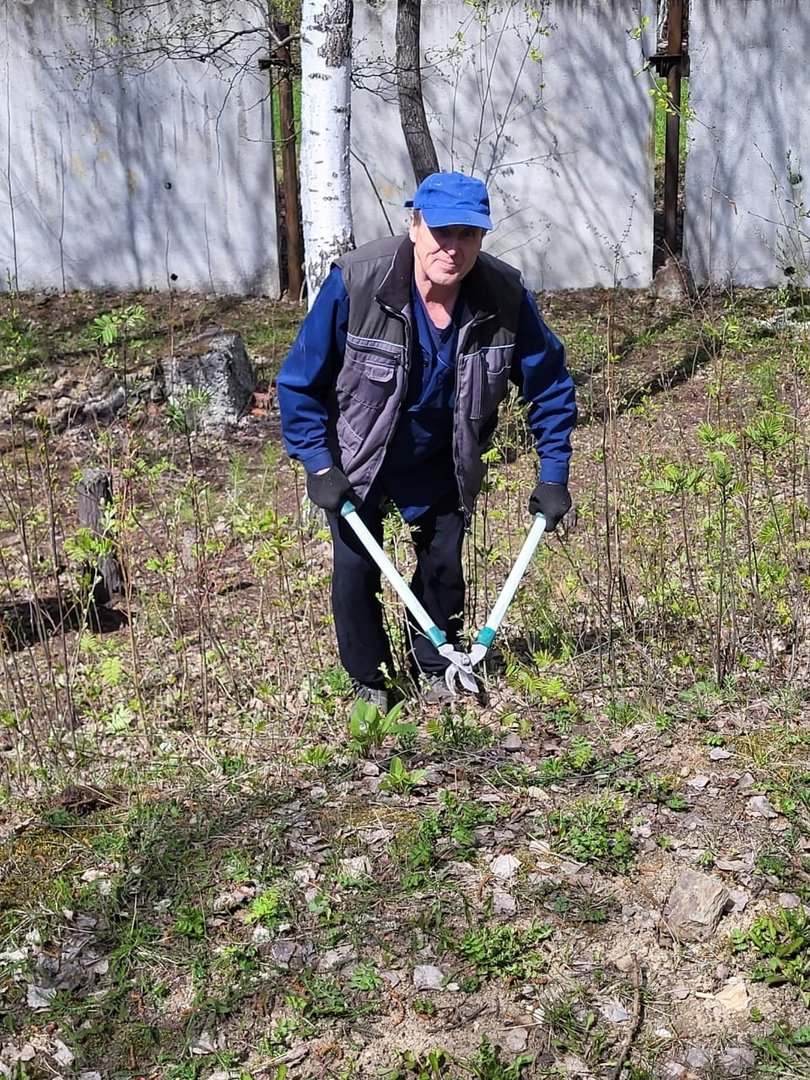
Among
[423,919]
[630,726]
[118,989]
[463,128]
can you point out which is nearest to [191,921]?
[118,989]

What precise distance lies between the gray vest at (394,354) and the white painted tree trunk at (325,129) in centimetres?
253

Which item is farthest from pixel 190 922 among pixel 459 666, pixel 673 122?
pixel 673 122

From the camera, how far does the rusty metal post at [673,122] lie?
33.2 feet

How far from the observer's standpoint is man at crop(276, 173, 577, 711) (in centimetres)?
350

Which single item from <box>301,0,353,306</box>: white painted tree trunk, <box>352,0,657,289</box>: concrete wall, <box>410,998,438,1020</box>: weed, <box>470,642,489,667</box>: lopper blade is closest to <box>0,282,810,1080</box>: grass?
<box>410,998,438,1020</box>: weed

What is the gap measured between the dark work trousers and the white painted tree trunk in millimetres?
2443

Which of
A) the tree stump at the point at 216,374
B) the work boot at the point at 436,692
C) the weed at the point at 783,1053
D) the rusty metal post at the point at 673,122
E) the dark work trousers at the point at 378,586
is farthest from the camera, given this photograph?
the rusty metal post at the point at 673,122

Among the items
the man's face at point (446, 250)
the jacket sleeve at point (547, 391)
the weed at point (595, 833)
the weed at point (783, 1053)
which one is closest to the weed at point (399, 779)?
the weed at point (595, 833)

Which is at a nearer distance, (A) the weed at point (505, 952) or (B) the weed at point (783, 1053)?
(B) the weed at point (783, 1053)

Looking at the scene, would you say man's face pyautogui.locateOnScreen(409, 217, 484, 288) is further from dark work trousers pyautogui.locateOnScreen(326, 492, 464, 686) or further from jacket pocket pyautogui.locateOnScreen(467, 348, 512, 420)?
dark work trousers pyautogui.locateOnScreen(326, 492, 464, 686)

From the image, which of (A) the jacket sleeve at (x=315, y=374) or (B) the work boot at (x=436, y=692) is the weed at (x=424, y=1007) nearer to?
(B) the work boot at (x=436, y=692)

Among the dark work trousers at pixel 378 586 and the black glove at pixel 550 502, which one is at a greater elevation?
the black glove at pixel 550 502

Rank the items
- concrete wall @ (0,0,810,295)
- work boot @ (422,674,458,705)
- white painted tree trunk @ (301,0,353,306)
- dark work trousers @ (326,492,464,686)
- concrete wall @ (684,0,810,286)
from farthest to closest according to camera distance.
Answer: concrete wall @ (0,0,810,295)
concrete wall @ (684,0,810,286)
white painted tree trunk @ (301,0,353,306)
work boot @ (422,674,458,705)
dark work trousers @ (326,492,464,686)

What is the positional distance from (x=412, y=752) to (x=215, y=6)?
30.8 ft
